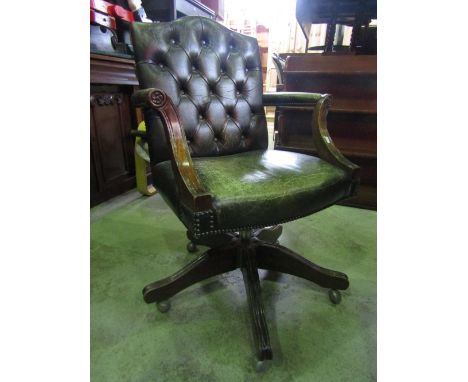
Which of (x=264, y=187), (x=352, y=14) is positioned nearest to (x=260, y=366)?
(x=264, y=187)

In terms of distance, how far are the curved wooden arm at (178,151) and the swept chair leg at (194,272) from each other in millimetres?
383

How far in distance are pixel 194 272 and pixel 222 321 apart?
0.19m

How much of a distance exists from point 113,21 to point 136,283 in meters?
1.55

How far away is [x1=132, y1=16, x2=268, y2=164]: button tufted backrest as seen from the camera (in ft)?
3.23

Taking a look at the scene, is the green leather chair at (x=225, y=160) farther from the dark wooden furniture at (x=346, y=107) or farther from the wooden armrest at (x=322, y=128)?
the dark wooden furniture at (x=346, y=107)

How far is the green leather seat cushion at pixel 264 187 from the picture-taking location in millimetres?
670

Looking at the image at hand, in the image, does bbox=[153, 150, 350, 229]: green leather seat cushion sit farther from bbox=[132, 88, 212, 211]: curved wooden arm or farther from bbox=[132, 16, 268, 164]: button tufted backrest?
bbox=[132, 16, 268, 164]: button tufted backrest

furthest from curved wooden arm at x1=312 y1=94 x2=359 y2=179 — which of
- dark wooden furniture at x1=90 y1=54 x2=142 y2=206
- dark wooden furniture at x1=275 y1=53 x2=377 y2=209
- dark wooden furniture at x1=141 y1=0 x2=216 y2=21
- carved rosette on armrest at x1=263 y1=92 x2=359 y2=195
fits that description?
dark wooden furniture at x1=141 y1=0 x2=216 y2=21

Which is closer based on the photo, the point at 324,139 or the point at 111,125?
the point at 324,139

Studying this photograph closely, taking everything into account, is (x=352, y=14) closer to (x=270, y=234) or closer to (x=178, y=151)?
(x=270, y=234)

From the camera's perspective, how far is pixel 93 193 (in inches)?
69.1

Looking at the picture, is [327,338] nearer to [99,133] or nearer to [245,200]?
[245,200]

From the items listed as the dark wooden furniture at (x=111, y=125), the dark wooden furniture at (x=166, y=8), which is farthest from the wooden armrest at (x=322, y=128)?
the dark wooden furniture at (x=166, y=8)

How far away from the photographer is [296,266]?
3.39ft
